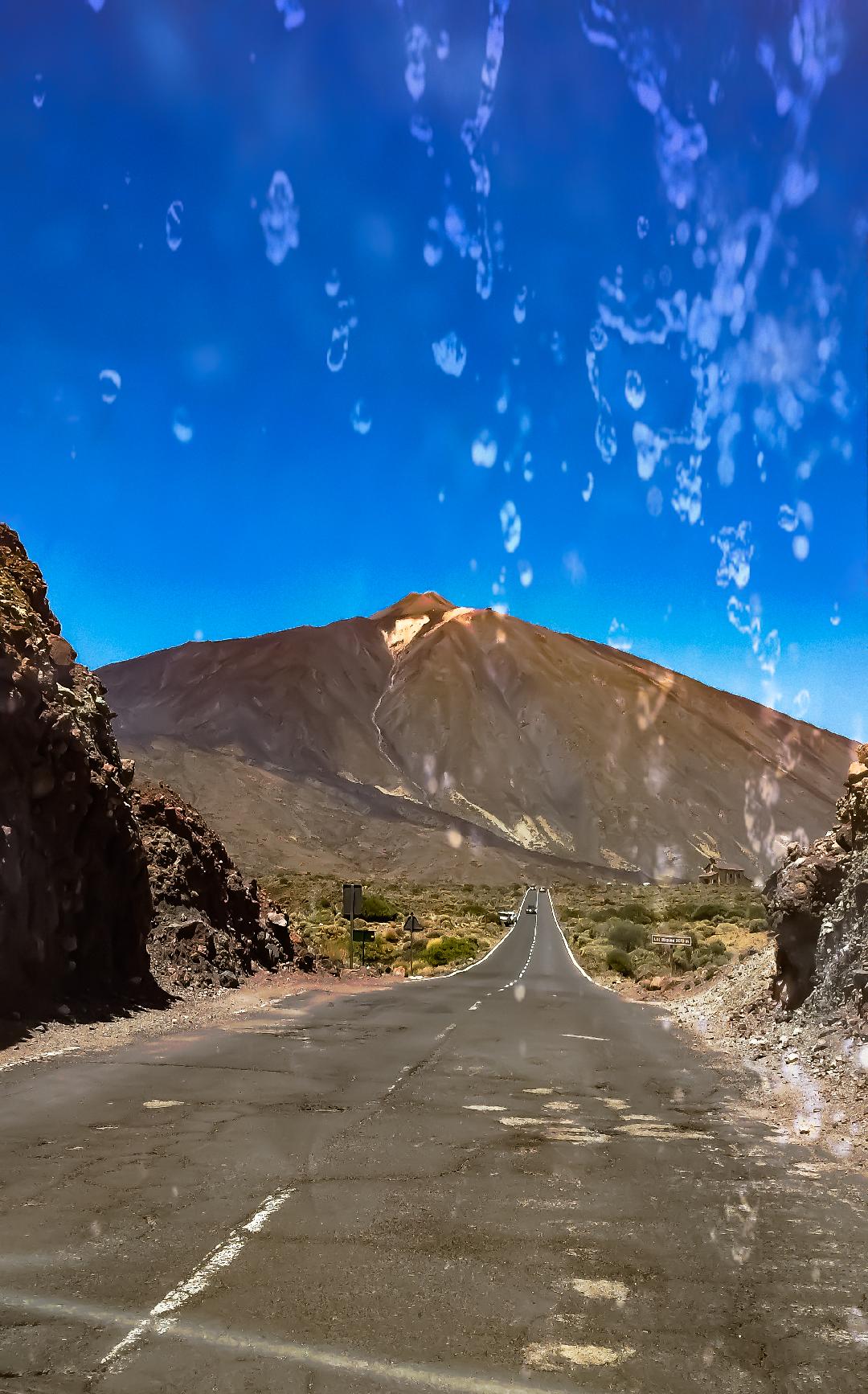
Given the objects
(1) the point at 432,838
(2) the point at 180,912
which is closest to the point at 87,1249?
(2) the point at 180,912

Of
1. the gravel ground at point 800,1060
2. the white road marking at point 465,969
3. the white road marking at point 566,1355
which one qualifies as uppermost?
the gravel ground at point 800,1060

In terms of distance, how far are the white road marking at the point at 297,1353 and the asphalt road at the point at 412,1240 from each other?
2 cm

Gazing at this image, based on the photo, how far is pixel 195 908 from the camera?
28797mm

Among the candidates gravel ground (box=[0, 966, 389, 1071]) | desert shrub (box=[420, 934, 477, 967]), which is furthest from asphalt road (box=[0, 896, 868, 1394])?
desert shrub (box=[420, 934, 477, 967])

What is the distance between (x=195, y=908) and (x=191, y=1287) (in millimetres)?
23950

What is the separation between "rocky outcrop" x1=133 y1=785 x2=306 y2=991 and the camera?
26.6 metres

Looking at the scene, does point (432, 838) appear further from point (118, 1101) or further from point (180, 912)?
point (118, 1101)

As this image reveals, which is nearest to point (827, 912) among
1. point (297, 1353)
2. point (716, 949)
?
point (297, 1353)

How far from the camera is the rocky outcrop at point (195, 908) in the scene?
87.2 ft

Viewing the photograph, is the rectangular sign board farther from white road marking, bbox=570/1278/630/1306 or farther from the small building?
the small building

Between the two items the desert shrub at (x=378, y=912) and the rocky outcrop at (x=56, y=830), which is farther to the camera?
the desert shrub at (x=378, y=912)

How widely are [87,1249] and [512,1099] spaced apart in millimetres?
6927

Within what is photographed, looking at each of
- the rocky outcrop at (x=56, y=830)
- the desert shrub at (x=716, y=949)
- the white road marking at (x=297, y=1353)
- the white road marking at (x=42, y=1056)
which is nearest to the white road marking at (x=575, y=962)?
the desert shrub at (x=716, y=949)

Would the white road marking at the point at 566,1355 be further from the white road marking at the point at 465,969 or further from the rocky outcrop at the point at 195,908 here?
the white road marking at the point at 465,969
